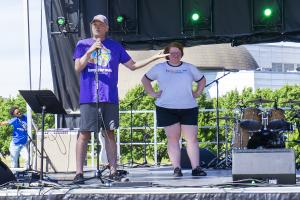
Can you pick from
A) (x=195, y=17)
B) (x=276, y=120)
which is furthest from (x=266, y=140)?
(x=195, y=17)

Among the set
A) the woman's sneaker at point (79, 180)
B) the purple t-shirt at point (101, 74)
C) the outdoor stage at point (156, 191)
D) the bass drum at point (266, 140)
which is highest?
the purple t-shirt at point (101, 74)

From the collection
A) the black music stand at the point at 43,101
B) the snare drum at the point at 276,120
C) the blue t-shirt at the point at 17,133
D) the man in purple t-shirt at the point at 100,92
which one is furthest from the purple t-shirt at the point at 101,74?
the blue t-shirt at the point at 17,133

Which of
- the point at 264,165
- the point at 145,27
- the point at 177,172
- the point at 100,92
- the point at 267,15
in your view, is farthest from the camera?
the point at 145,27

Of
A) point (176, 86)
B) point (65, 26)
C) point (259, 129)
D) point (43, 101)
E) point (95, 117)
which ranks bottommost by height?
point (259, 129)

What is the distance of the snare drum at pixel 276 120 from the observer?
397 inches

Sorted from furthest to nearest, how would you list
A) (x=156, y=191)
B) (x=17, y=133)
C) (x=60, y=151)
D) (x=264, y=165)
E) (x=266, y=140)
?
(x=17, y=133)
(x=60, y=151)
(x=266, y=140)
(x=264, y=165)
(x=156, y=191)

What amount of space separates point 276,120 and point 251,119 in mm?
588

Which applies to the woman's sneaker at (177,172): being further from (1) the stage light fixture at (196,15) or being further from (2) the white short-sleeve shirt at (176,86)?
(1) the stage light fixture at (196,15)

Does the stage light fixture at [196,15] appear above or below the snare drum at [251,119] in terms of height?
above

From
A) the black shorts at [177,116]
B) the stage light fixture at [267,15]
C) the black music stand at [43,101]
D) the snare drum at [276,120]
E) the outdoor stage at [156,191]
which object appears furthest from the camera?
the stage light fixture at [267,15]

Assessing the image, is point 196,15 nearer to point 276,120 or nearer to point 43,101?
point 276,120

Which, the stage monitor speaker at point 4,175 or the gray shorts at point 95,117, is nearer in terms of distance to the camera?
the stage monitor speaker at point 4,175

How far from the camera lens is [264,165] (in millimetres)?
6367

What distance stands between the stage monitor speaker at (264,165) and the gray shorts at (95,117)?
158 cm
